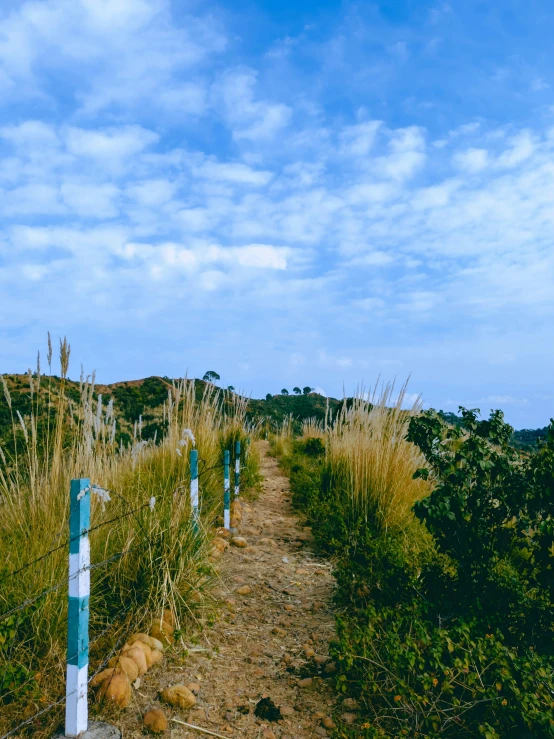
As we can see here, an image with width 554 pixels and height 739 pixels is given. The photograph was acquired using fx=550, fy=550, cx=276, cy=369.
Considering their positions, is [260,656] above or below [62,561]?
below

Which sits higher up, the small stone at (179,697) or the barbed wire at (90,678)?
the barbed wire at (90,678)

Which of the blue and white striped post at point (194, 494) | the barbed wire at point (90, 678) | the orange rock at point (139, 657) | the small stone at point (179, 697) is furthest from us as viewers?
the blue and white striped post at point (194, 494)

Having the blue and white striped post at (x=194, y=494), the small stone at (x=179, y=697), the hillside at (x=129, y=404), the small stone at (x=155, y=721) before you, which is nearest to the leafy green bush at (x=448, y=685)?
the small stone at (x=179, y=697)

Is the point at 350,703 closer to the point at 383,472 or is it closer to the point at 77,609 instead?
the point at 77,609

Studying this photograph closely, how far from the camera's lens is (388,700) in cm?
307

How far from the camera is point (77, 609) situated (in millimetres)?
2623

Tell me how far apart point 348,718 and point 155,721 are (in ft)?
3.38

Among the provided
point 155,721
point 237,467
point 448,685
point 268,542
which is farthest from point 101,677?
point 237,467

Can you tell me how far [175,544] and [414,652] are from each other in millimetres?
1901

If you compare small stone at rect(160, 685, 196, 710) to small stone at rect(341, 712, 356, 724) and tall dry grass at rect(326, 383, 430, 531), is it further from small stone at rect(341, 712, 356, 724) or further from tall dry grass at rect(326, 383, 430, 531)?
tall dry grass at rect(326, 383, 430, 531)

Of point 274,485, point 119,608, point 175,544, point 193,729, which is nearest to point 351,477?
point 175,544

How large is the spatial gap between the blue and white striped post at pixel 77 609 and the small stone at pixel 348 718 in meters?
1.36

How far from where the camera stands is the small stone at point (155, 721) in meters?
2.85

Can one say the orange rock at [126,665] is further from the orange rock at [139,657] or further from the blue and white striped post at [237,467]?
the blue and white striped post at [237,467]
